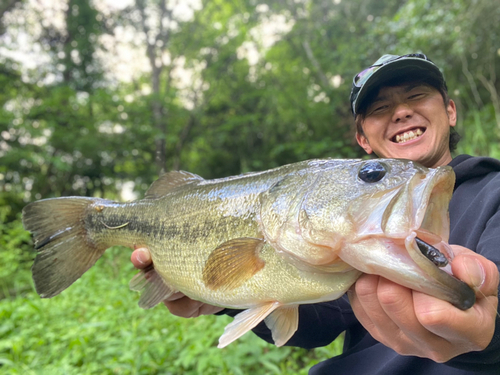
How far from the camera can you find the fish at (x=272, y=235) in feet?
2.75

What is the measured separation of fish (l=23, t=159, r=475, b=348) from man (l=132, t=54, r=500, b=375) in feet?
0.22

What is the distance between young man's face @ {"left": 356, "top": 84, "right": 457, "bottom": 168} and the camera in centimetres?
181

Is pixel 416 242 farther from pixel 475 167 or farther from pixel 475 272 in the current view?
pixel 475 167

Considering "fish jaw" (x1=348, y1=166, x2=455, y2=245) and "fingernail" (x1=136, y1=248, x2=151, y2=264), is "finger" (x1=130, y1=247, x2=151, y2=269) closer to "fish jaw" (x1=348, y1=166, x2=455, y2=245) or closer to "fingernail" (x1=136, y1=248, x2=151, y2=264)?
"fingernail" (x1=136, y1=248, x2=151, y2=264)

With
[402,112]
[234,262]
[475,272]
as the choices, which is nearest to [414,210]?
[475,272]

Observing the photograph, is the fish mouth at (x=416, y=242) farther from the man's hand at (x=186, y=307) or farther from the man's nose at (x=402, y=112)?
the man's hand at (x=186, y=307)

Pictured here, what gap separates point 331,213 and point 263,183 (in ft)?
1.27

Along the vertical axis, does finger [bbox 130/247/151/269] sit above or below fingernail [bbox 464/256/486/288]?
below

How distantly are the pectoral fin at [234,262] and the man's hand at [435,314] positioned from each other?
386 mm

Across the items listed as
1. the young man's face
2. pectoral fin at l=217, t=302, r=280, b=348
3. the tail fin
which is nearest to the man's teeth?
the young man's face

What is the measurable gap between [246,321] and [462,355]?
0.69m

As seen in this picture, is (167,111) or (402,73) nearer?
(402,73)

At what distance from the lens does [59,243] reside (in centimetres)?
183

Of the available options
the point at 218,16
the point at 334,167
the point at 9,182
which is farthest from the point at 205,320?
the point at 218,16
